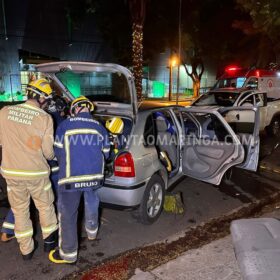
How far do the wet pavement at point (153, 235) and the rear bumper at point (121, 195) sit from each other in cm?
47

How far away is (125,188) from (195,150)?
1791 mm

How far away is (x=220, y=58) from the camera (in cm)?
2589

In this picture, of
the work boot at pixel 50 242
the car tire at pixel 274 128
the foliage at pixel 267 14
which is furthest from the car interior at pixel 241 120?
the foliage at pixel 267 14

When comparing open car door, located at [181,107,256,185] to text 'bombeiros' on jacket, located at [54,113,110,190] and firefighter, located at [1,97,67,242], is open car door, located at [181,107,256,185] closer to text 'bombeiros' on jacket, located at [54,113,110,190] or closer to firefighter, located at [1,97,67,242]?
firefighter, located at [1,97,67,242]

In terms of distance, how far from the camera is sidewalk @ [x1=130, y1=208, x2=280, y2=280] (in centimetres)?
322

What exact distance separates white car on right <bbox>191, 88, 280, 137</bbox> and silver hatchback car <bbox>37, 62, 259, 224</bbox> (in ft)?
12.2

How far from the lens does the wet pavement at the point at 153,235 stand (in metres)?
3.42

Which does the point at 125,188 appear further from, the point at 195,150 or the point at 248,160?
the point at 248,160

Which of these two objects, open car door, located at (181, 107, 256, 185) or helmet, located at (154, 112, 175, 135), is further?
helmet, located at (154, 112, 175, 135)

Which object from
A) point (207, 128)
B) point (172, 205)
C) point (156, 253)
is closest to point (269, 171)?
point (207, 128)

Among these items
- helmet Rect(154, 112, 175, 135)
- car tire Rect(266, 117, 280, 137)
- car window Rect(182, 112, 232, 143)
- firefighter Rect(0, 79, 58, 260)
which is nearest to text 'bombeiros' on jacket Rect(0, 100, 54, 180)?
firefighter Rect(0, 79, 58, 260)

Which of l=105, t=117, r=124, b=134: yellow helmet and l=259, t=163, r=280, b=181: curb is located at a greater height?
l=105, t=117, r=124, b=134: yellow helmet

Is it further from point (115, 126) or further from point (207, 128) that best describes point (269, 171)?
point (115, 126)

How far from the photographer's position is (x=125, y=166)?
12.8 feet
